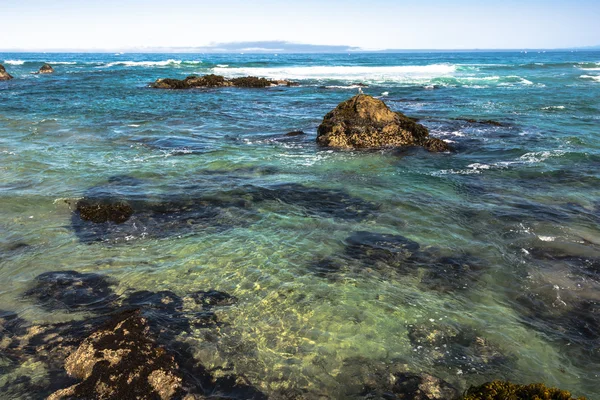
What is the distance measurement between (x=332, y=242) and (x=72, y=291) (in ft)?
18.2

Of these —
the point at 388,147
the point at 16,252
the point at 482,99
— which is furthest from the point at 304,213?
the point at 482,99

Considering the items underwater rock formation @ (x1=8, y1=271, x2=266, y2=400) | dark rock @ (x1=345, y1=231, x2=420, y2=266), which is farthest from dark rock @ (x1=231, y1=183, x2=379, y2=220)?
underwater rock formation @ (x1=8, y1=271, x2=266, y2=400)

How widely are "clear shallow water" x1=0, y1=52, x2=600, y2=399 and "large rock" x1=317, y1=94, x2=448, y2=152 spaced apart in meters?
1.17

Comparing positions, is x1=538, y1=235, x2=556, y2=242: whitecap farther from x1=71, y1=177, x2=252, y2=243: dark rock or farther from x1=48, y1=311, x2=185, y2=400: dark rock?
x1=48, y1=311, x2=185, y2=400: dark rock

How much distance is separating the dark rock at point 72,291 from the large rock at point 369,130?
12.4 metres

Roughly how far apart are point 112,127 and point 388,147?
15343 mm

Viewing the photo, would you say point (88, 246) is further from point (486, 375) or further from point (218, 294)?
point (486, 375)

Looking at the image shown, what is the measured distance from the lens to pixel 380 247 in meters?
9.23

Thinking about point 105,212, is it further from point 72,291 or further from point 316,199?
point 316,199

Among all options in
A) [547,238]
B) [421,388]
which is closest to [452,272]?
[547,238]

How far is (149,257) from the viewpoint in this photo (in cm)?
870

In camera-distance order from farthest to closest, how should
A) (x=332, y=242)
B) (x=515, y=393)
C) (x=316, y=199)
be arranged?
1. (x=316, y=199)
2. (x=332, y=242)
3. (x=515, y=393)

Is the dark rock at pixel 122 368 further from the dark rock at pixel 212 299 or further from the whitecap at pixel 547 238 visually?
the whitecap at pixel 547 238

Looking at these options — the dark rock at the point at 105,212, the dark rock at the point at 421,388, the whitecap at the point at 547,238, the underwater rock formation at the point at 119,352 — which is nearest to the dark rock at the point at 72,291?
the underwater rock formation at the point at 119,352
